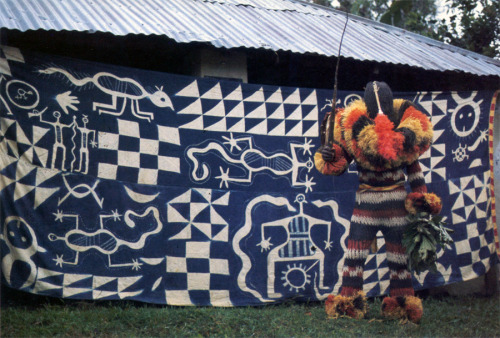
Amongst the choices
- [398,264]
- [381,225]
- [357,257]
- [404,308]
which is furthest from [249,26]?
[404,308]

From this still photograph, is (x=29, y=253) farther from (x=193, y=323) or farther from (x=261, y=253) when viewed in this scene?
(x=261, y=253)

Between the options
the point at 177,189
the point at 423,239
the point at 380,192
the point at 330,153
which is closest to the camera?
the point at 423,239

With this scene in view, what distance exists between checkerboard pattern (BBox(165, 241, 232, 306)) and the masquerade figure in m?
1.00

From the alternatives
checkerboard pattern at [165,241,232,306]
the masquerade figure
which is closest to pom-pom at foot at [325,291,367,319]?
the masquerade figure

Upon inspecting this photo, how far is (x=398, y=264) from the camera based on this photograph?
15.3 ft

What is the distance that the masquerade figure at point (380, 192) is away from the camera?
4.56m

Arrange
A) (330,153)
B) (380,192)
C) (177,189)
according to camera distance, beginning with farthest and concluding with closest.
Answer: (177,189) → (380,192) → (330,153)

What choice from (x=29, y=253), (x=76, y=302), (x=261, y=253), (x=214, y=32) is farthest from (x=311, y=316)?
(x=214, y=32)

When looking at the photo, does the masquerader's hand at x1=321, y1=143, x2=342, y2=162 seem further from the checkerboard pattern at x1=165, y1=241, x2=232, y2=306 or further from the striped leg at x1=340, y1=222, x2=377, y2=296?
the checkerboard pattern at x1=165, y1=241, x2=232, y2=306

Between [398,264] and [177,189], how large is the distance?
2.01 meters

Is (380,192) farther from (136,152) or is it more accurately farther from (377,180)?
(136,152)

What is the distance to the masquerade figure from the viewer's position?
4559 mm

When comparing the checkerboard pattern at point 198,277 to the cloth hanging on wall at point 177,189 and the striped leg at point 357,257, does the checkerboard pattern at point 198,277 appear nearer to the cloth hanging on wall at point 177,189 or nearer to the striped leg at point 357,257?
the cloth hanging on wall at point 177,189

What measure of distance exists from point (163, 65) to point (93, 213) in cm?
185
